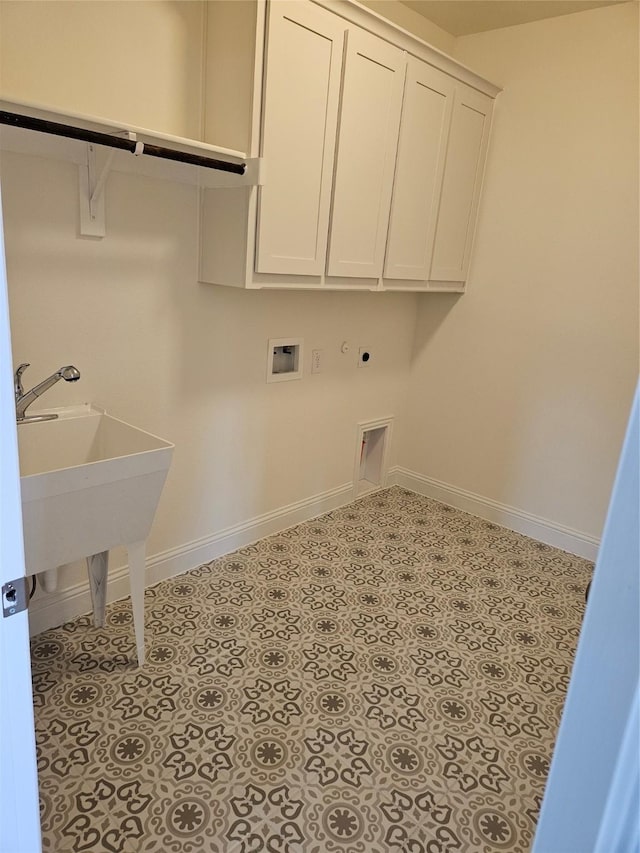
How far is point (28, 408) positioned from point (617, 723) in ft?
6.58

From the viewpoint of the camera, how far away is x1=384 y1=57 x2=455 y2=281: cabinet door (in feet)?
8.94

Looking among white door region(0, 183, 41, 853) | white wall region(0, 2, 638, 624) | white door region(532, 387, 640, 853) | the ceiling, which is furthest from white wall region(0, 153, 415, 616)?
white door region(532, 387, 640, 853)

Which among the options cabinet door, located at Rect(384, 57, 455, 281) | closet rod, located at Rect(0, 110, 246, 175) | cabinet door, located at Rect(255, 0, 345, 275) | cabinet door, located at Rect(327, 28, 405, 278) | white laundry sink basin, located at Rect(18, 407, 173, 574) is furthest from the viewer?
cabinet door, located at Rect(384, 57, 455, 281)

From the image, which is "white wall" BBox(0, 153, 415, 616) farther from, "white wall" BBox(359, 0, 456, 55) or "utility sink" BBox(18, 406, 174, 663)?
"white wall" BBox(359, 0, 456, 55)

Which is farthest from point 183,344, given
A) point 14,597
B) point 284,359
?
point 14,597

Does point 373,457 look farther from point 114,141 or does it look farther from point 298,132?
point 114,141

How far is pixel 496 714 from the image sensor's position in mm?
2055

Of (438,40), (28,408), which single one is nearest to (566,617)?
(28,408)

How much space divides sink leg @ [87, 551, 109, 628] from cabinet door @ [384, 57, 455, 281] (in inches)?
73.0

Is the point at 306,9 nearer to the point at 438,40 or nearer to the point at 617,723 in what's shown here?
the point at 438,40

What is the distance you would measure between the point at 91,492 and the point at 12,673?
3.01 ft

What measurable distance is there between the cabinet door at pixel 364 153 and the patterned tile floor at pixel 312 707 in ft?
5.05

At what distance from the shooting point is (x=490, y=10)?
9.50 ft

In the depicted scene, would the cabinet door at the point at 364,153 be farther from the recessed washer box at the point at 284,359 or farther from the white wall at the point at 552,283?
the white wall at the point at 552,283
